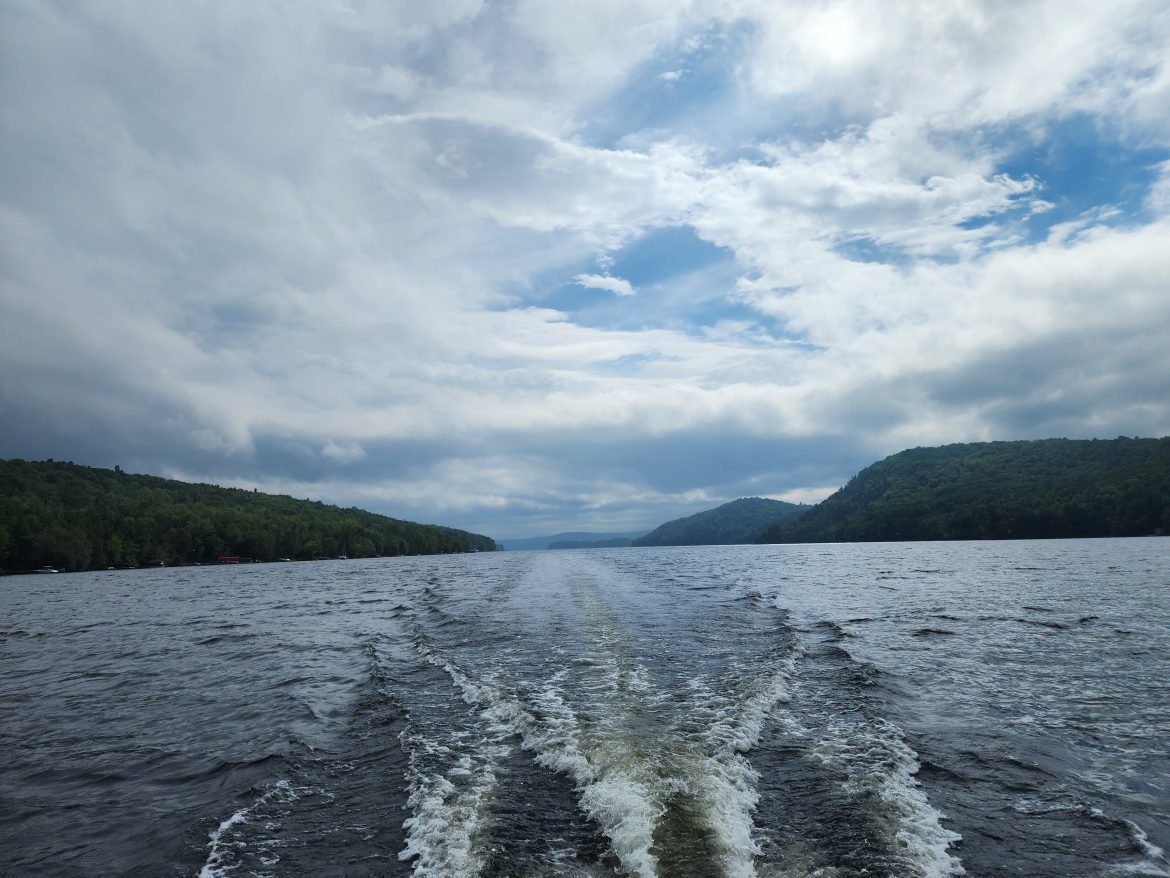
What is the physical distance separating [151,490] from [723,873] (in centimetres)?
21979

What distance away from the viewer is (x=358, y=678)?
19.9 meters

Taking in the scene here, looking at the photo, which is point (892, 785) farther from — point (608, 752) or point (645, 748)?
point (608, 752)

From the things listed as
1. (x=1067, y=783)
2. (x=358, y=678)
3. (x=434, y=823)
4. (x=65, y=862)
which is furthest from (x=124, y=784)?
(x=1067, y=783)

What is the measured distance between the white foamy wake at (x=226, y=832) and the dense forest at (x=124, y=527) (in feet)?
431

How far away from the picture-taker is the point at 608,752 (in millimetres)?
12125

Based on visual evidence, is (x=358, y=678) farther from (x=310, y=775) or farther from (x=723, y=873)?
(x=723, y=873)

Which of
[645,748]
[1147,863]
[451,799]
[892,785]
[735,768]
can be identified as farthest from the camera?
[645,748]

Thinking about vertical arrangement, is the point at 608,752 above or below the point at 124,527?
below

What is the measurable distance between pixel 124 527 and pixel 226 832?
15554 cm

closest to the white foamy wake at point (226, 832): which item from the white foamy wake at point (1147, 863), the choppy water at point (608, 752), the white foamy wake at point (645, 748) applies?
the choppy water at point (608, 752)

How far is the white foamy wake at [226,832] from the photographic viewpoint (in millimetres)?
8453

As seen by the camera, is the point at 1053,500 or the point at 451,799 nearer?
the point at 451,799

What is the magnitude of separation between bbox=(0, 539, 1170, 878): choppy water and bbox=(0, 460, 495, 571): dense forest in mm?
116950

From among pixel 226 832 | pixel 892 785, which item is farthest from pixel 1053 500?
pixel 226 832
